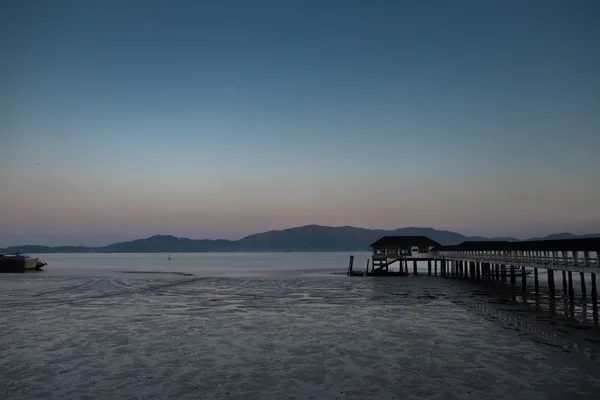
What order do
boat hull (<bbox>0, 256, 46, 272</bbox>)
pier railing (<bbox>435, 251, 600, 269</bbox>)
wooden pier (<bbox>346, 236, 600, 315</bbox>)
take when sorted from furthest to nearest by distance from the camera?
boat hull (<bbox>0, 256, 46, 272</bbox>), wooden pier (<bbox>346, 236, 600, 315</bbox>), pier railing (<bbox>435, 251, 600, 269</bbox>)

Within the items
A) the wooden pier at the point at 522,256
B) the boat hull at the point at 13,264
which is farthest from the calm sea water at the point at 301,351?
the boat hull at the point at 13,264

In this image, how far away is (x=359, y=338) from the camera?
25766mm

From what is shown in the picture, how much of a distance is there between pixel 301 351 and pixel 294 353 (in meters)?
0.53

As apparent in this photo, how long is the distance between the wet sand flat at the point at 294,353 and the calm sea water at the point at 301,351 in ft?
0.23

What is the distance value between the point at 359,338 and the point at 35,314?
2644cm

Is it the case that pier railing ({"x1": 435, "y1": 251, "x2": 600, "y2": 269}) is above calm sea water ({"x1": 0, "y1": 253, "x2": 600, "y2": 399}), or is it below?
above

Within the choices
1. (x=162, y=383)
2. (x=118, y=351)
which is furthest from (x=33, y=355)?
(x=162, y=383)

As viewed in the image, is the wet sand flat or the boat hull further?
the boat hull

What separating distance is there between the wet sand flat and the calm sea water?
0.23 ft

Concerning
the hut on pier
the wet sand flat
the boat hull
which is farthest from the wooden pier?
the boat hull

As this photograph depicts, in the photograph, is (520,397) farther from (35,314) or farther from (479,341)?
(35,314)

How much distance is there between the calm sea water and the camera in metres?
16.4

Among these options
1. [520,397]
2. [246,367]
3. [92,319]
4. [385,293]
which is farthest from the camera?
[385,293]

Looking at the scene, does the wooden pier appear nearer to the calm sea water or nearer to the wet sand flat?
the calm sea water
